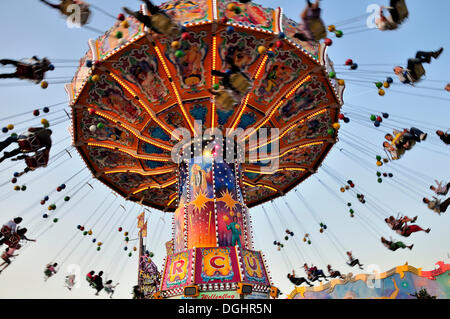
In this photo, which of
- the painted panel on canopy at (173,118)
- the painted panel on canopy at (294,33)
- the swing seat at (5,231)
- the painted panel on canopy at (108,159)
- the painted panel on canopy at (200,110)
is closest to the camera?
the painted panel on canopy at (294,33)

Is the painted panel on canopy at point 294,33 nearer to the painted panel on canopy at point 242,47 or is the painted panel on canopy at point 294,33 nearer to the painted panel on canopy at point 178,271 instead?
the painted panel on canopy at point 242,47

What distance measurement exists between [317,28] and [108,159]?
1013cm

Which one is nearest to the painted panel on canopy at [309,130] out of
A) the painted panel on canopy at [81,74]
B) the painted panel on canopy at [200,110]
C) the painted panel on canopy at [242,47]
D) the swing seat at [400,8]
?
the painted panel on canopy at [200,110]

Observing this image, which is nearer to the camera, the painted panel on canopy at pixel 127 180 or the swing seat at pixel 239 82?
the swing seat at pixel 239 82

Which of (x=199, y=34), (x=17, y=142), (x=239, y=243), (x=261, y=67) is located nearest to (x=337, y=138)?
(x=261, y=67)

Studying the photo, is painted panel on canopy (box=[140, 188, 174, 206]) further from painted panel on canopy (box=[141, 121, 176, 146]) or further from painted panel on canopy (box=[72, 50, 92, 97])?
painted panel on canopy (box=[72, 50, 92, 97])

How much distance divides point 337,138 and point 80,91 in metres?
9.95

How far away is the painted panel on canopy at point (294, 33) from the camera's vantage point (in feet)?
36.8

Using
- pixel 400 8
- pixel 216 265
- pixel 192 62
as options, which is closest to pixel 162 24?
pixel 192 62

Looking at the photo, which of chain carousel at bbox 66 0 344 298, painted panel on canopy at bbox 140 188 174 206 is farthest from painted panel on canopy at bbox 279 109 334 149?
painted panel on canopy at bbox 140 188 174 206

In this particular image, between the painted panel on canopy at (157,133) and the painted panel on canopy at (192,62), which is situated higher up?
the painted panel on canopy at (157,133)

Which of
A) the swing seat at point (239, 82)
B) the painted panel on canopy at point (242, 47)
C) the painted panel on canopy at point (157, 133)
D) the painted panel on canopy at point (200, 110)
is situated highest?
the painted panel on canopy at point (157, 133)

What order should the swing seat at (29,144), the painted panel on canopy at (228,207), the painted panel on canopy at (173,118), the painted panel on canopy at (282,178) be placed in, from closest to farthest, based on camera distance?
the swing seat at (29,144) → the painted panel on canopy at (228,207) → the painted panel on canopy at (173,118) → the painted panel on canopy at (282,178)

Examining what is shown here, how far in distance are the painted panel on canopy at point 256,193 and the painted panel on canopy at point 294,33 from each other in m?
7.86
